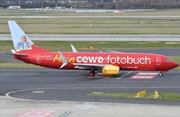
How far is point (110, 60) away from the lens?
60000 millimetres

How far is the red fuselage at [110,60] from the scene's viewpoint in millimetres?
60031

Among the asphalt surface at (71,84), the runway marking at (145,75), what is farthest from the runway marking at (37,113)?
the runway marking at (145,75)

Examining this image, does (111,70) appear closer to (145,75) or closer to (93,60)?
(93,60)

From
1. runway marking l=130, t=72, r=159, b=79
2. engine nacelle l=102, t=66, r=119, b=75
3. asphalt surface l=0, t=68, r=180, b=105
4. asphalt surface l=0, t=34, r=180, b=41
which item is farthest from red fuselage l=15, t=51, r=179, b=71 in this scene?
asphalt surface l=0, t=34, r=180, b=41

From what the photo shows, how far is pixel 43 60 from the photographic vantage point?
60.6 m

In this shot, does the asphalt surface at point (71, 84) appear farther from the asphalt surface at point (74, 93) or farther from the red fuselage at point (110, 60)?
the red fuselage at point (110, 60)

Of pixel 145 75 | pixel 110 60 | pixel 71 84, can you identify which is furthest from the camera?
pixel 145 75

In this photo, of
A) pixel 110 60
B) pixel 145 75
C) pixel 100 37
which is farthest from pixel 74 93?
pixel 100 37

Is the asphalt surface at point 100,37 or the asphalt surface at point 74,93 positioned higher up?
the asphalt surface at point 74,93

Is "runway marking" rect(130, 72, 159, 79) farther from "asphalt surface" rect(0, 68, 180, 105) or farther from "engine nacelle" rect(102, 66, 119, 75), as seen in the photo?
"engine nacelle" rect(102, 66, 119, 75)

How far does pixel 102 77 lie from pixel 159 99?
607 inches

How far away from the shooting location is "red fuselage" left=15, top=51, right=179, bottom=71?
60031 millimetres

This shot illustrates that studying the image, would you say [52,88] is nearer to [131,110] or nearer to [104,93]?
[104,93]

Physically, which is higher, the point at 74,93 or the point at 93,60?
the point at 93,60
